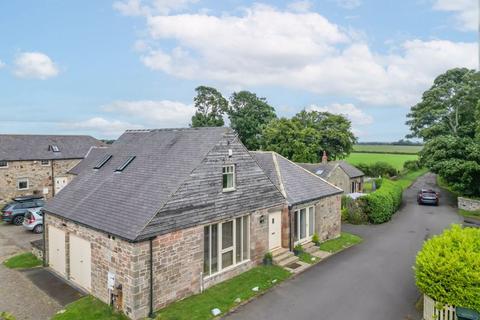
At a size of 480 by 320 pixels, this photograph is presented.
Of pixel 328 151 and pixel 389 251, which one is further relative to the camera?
pixel 328 151

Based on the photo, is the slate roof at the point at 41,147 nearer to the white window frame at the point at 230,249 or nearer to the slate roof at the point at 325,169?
the slate roof at the point at 325,169

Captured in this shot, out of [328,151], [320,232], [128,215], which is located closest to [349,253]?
[320,232]

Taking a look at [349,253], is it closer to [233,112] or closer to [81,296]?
[81,296]

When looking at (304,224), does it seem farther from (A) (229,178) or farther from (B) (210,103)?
(B) (210,103)

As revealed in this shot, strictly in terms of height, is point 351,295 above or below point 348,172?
below

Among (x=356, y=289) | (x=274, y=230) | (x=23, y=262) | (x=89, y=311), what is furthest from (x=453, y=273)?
(x=23, y=262)

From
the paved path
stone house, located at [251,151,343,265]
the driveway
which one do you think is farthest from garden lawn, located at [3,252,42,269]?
stone house, located at [251,151,343,265]

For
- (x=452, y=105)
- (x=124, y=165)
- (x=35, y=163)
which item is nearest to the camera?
(x=124, y=165)

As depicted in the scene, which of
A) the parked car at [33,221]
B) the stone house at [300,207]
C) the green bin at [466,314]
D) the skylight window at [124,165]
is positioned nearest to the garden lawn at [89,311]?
the skylight window at [124,165]

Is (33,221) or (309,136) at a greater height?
(309,136)
